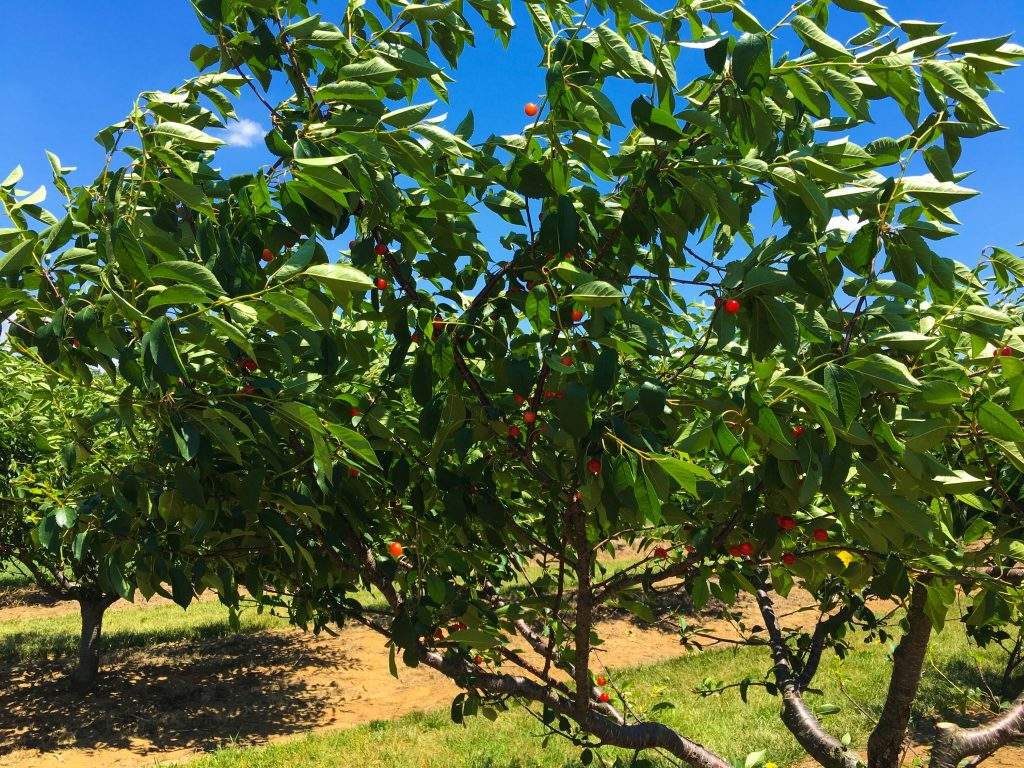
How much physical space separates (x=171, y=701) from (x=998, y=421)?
1048cm

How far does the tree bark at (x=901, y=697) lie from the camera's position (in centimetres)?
341

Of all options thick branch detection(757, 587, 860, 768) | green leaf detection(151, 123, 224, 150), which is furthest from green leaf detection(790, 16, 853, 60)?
thick branch detection(757, 587, 860, 768)

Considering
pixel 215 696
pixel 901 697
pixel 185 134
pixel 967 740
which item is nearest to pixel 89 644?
pixel 215 696

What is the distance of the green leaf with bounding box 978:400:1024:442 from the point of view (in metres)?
1.30

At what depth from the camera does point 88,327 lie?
1310 mm

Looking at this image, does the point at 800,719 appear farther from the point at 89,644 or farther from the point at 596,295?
the point at 89,644

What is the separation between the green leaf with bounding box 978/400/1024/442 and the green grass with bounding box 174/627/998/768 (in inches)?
208

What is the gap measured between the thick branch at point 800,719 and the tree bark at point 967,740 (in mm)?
537

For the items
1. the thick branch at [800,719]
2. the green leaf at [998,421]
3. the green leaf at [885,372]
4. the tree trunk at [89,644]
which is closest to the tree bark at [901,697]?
the thick branch at [800,719]

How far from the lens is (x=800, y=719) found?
348cm

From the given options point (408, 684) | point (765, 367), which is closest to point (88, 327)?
point (765, 367)

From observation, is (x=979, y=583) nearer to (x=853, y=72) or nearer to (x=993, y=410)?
(x=993, y=410)

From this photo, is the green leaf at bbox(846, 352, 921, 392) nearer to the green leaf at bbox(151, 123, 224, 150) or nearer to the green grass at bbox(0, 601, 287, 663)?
the green leaf at bbox(151, 123, 224, 150)

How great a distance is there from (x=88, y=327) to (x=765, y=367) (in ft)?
4.04
